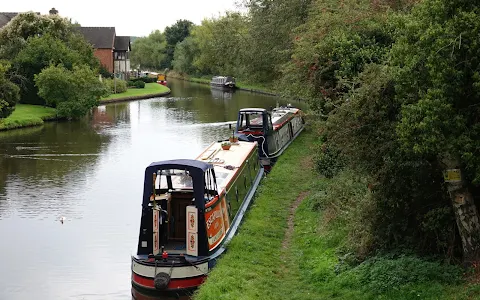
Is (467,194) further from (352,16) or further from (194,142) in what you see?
(194,142)

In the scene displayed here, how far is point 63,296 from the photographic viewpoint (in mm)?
13953

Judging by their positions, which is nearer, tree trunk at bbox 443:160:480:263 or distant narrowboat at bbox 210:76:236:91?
tree trunk at bbox 443:160:480:263

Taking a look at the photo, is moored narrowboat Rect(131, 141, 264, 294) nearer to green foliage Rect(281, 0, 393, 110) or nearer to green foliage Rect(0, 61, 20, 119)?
green foliage Rect(281, 0, 393, 110)

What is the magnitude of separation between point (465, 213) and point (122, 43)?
7389cm

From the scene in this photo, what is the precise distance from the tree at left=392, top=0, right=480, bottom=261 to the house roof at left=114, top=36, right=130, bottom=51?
7180 centimetres

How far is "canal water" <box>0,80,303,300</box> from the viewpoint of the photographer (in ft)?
49.4

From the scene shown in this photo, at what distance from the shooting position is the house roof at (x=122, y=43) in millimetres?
79688

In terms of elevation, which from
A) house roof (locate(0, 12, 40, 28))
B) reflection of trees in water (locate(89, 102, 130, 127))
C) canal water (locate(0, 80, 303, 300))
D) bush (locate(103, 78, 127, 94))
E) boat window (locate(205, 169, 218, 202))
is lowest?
canal water (locate(0, 80, 303, 300))

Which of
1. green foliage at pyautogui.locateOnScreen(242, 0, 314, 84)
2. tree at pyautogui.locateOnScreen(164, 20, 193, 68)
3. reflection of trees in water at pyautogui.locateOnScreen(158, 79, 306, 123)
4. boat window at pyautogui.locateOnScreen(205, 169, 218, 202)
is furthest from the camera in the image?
tree at pyautogui.locateOnScreen(164, 20, 193, 68)

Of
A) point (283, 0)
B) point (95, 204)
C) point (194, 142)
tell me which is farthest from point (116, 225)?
point (283, 0)

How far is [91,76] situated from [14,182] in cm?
2232

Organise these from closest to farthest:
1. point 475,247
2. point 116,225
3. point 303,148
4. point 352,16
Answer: point 475,247 < point 116,225 < point 352,16 < point 303,148

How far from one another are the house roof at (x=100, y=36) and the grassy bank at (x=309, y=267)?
60944 mm

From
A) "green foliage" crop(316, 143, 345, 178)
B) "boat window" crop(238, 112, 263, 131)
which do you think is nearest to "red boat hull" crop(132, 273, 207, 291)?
"green foliage" crop(316, 143, 345, 178)
